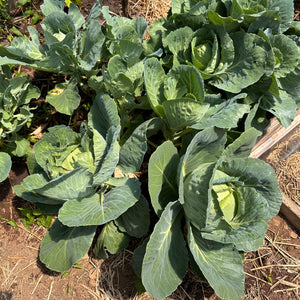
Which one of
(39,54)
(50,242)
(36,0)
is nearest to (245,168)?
(50,242)

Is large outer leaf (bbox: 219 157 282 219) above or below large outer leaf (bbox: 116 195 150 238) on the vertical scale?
above

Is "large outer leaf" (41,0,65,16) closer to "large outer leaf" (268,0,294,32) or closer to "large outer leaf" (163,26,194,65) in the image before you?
"large outer leaf" (163,26,194,65)

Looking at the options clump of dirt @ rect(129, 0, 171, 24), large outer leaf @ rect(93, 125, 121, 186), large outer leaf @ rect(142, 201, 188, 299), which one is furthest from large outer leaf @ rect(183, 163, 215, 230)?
clump of dirt @ rect(129, 0, 171, 24)

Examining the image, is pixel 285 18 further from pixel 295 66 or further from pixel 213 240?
pixel 213 240

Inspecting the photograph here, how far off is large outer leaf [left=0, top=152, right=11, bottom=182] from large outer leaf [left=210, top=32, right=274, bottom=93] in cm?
152

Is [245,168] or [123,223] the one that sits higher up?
[245,168]

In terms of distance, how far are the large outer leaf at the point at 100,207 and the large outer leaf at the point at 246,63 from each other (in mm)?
977

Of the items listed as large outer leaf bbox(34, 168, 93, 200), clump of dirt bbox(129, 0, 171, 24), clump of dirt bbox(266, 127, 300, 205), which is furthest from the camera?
clump of dirt bbox(129, 0, 171, 24)

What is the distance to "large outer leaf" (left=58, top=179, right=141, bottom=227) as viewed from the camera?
1718 mm

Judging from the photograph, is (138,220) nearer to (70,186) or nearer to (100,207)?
(100,207)

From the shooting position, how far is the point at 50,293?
6.81 ft

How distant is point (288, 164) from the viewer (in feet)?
9.50

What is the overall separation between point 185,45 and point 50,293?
196 centimetres

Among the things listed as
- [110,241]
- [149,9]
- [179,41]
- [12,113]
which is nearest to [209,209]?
[110,241]
